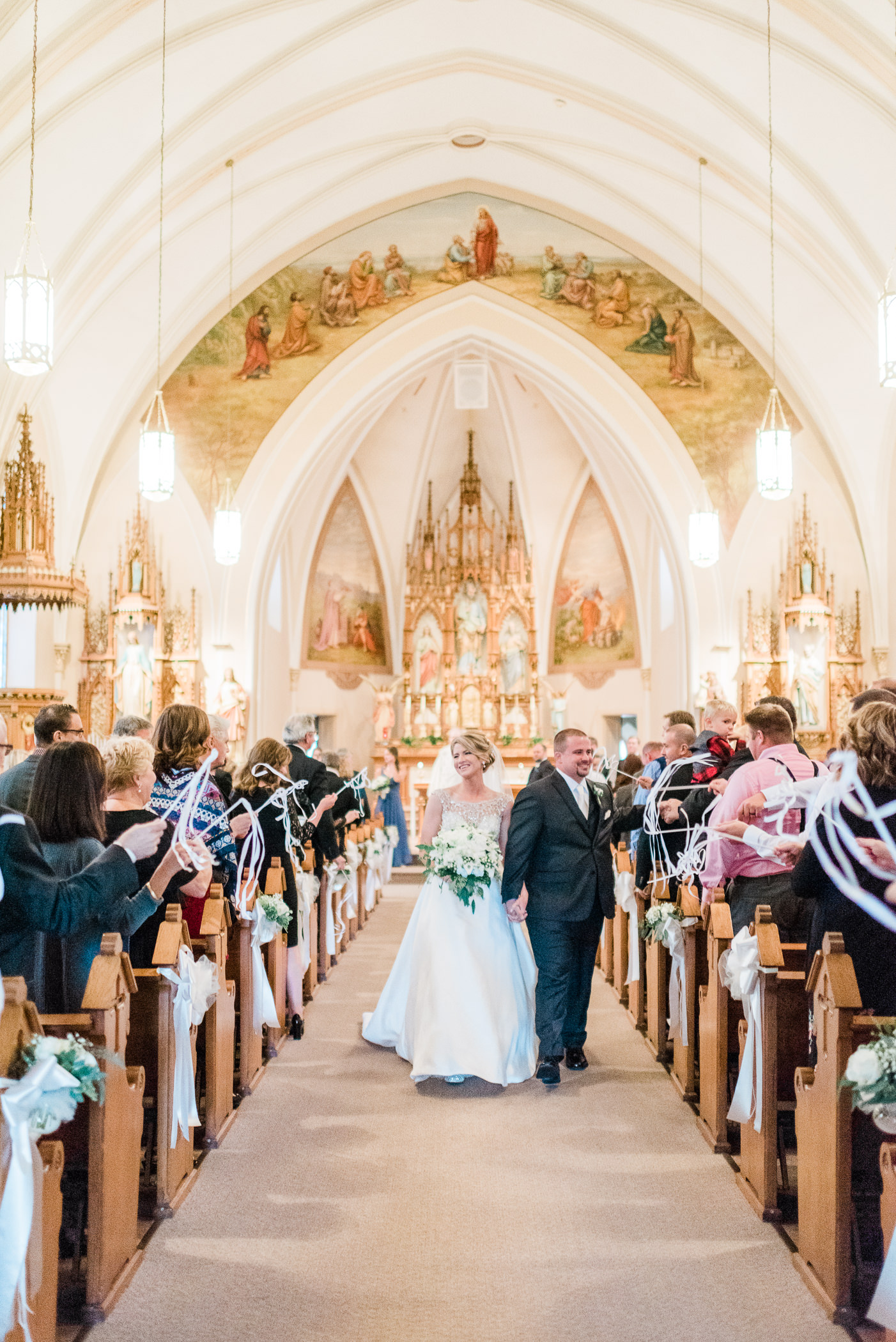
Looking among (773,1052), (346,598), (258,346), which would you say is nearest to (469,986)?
(773,1052)

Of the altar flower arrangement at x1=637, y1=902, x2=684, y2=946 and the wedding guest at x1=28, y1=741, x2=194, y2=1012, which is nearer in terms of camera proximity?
the wedding guest at x1=28, y1=741, x2=194, y2=1012

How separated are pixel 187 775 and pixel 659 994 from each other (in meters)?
3.03

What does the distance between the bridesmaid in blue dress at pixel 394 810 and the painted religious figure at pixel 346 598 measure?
15.5 feet

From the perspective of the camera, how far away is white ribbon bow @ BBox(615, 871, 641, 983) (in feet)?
→ 24.4

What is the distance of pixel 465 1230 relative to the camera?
163 inches

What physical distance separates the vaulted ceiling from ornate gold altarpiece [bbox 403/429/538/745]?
6896 mm

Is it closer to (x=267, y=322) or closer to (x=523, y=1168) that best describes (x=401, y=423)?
(x=267, y=322)

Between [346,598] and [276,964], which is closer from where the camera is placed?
[276,964]

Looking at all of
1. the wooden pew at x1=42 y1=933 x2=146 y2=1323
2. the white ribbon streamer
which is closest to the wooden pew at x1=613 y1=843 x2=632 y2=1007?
the white ribbon streamer

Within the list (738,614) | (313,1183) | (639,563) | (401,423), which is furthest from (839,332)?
(313,1183)

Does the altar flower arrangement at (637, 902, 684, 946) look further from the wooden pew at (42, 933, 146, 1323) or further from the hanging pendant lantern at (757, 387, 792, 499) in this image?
the hanging pendant lantern at (757, 387, 792, 499)

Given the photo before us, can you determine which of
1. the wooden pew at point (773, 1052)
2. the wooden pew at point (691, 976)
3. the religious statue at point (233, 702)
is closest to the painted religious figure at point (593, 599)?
the religious statue at point (233, 702)

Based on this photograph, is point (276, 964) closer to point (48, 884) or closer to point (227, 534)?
point (48, 884)

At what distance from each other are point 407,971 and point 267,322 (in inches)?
498
